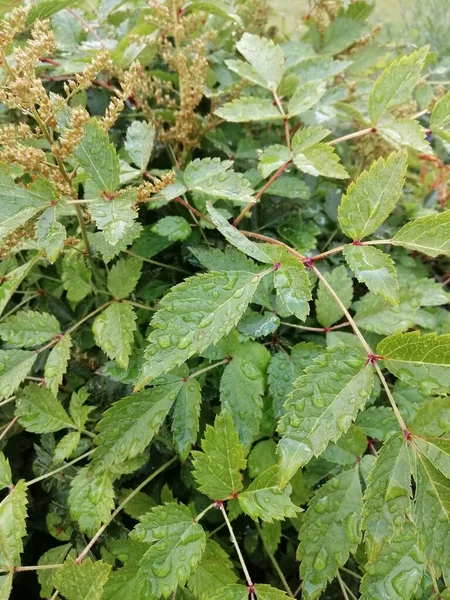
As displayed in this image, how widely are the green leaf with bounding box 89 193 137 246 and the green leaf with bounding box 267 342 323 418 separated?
1.01 feet

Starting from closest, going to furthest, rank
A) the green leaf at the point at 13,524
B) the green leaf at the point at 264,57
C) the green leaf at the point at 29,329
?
the green leaf at the point at 13,524 → the green leaf at the point at 29,329 → the green leaf at the point at 264,57

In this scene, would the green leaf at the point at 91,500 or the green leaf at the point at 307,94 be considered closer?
the green leaf at the point at 91,500

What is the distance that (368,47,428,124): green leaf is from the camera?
0.71 m

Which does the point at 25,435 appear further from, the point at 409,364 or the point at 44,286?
the point at 409,364

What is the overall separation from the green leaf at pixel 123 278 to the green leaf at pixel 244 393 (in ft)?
0.65

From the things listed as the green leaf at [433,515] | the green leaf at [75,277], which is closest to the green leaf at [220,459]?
the green leaf at [433,515]

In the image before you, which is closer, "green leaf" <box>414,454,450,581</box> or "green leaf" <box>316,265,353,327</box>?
"green leaf" <box>414,454,450,581</box>

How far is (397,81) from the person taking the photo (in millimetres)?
720

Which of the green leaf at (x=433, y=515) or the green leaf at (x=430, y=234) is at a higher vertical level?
the green leaf at (x=430, y=234)

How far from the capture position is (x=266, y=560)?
31.3 inches

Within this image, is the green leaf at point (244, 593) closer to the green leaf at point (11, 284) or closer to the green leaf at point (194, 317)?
the green leaf at point (194, 317)

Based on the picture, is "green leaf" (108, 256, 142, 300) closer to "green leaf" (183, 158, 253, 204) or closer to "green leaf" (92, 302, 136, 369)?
"green leaf" (92, 302, 136, 369)

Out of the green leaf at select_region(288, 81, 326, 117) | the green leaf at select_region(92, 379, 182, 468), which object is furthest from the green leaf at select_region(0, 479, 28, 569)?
the green leaf at select_region(288, 81, 326, 117)

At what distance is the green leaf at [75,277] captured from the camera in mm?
771
